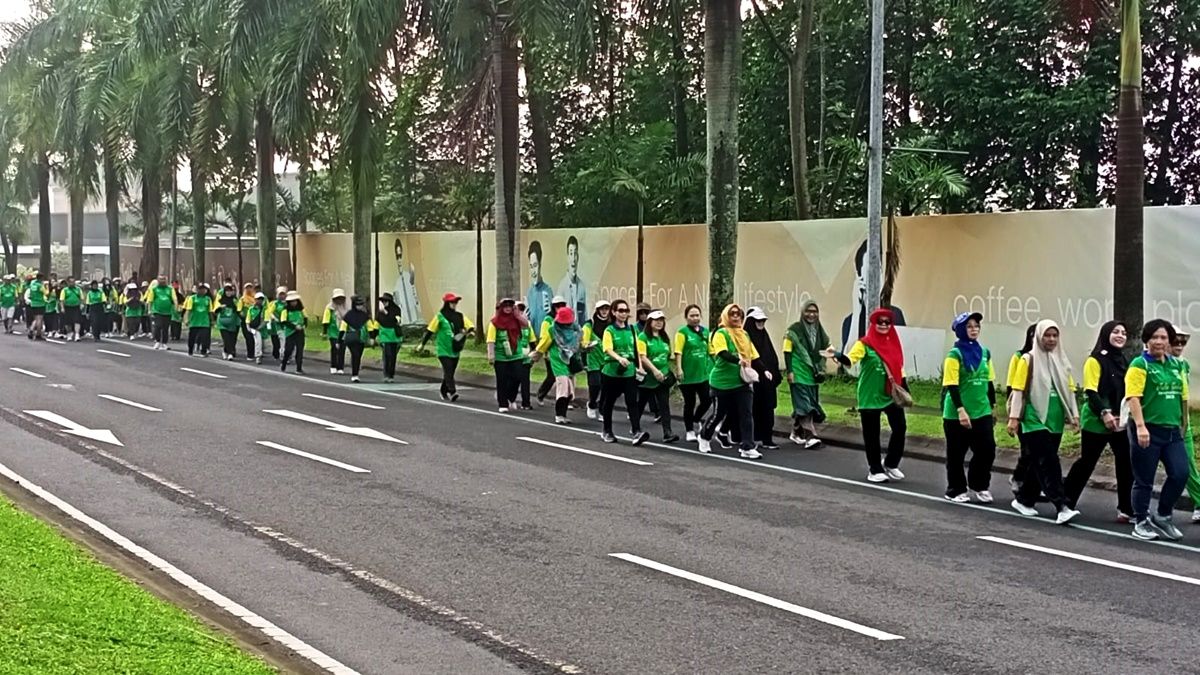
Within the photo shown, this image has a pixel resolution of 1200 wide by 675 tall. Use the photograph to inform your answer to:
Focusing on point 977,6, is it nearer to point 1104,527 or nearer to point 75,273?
point 1104,527

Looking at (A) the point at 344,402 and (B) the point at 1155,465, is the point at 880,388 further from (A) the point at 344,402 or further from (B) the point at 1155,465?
(A) the point at 344,402

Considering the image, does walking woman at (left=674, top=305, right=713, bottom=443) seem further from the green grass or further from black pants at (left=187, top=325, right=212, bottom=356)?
black pants at (left=187, top=325, right=212, bottom=356)

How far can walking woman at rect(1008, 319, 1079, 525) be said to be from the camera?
12.0 meters

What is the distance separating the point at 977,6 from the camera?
25891 mm

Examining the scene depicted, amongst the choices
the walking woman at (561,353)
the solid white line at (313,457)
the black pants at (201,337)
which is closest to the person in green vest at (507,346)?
the walking woman at (561,353)

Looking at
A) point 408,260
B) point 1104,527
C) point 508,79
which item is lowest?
point 1104,527

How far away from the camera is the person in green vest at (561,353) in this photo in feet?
63.6

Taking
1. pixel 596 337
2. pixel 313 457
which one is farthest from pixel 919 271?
pixel 313 457

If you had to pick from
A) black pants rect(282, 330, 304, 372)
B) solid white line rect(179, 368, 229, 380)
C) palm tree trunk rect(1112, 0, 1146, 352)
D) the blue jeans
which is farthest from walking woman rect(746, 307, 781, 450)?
black pants rect(282, 330, 304, 372)

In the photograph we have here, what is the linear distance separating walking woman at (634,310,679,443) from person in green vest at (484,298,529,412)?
3.18 metres

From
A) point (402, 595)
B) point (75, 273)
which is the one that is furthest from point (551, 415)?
point (75, 273)

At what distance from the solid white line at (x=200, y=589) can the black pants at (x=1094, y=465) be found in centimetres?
675

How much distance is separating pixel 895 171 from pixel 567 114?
18.5 meters

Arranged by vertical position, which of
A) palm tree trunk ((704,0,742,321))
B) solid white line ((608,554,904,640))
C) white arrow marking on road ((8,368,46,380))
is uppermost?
palm tree trunk ((704,0,742,321))
